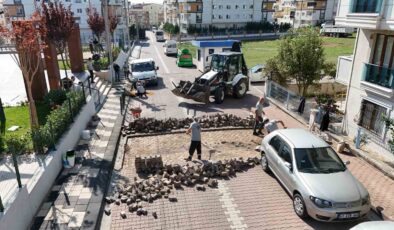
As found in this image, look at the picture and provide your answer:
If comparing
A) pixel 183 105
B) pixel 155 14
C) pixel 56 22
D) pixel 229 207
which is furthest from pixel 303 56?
pixel 155 14

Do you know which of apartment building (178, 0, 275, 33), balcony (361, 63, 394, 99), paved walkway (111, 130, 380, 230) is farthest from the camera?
apartment building (178, 0, 275, 33)

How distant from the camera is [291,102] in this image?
15.7 m

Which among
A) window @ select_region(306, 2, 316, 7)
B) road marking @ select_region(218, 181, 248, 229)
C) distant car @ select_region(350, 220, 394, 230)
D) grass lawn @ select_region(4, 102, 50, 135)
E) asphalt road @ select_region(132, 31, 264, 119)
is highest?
window @ select_region(306, 2, 316, 7)

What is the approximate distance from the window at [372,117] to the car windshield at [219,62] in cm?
853

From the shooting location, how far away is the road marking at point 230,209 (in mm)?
7371

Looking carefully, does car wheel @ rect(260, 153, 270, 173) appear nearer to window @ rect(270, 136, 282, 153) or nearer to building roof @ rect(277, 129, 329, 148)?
window @ rect(270, 136, 282, 153)

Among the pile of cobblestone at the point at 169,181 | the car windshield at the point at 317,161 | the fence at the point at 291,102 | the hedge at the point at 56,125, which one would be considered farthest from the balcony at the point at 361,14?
the hedge at the point at 56,125

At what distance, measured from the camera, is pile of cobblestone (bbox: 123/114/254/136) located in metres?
13.4

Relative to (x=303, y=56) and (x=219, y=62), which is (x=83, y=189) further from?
(x=219, y=62)

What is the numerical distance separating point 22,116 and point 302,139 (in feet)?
35.5

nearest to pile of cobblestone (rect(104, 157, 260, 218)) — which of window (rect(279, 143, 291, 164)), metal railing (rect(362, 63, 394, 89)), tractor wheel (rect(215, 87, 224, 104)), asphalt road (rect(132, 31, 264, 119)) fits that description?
window (rect(279, 143, 291, 164))

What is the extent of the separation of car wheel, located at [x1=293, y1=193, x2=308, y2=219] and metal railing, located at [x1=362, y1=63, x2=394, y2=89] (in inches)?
225

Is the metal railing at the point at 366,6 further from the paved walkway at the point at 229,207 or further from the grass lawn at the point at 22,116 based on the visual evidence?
the grass lawn at the point at 22,116

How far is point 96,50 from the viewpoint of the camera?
33344mm
